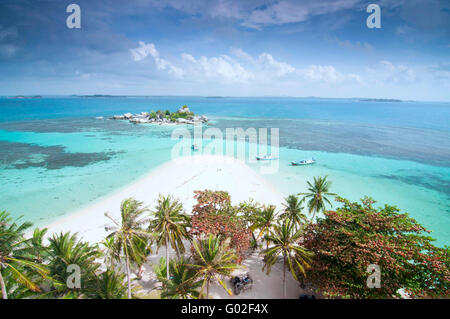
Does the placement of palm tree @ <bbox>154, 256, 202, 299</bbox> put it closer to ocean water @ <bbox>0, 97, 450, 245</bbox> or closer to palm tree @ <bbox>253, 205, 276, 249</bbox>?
palm tree @ <bbox>253, 205, 276, 249</bbox>

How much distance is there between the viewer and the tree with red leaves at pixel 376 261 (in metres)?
11.5

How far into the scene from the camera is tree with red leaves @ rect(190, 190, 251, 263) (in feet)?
48.0

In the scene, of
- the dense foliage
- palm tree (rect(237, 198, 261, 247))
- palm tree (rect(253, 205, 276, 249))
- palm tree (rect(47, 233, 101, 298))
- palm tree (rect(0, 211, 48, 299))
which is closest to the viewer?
palm tree (rect(0, 211, 48, 299))

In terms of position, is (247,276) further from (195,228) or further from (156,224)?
(156,224)

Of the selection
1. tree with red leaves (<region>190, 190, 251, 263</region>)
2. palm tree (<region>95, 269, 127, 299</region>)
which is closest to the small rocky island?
tree with red leaves (<region>190, 190, 251, 263</region>)

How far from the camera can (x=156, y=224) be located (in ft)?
49.4

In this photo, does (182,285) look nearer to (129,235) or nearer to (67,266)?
(129,235)

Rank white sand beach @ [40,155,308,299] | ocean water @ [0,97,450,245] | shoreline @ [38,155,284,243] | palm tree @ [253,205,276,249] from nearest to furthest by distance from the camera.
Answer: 1. white sand beach @ [40,155,308,299]
2. palm tree @ [253,205,276,249]
3. shoreline @ [38,155,284,243]
4. ocean water @ [0,97,450,245]

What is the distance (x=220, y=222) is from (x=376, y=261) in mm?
9084

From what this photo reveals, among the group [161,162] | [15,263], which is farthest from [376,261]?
[161,162]

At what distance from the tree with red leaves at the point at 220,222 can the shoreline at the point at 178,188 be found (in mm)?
7665
